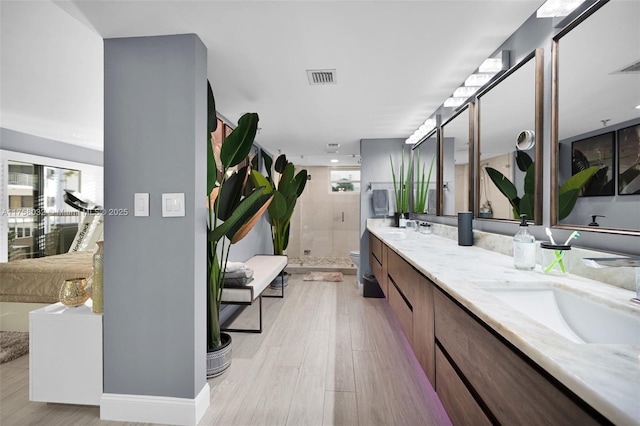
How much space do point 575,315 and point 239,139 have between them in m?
1.93

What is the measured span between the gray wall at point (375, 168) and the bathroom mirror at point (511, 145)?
2197 millimetres

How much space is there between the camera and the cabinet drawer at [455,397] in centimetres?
96

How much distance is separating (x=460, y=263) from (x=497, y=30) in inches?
52.6

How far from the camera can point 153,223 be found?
Answer: 5.89 feet

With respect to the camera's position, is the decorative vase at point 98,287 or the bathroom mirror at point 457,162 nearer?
the decorative vase at point 98,287

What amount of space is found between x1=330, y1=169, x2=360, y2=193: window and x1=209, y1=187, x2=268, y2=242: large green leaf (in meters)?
5.34

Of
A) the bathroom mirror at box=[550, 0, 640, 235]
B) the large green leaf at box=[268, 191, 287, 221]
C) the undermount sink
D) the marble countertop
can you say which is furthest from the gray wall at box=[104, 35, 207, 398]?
the large green leaf at box=[268, 191, 287, 221]

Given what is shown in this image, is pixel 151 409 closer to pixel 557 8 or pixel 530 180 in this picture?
pixel 530 180

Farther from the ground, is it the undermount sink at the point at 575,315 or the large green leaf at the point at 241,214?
the large green leaf at the point at 241,214

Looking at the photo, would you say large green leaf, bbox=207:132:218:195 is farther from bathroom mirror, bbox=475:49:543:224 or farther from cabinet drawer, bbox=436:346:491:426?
bathroom mirror, bbox=475:49:543:224

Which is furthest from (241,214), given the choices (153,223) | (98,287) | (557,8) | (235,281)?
(557,8)

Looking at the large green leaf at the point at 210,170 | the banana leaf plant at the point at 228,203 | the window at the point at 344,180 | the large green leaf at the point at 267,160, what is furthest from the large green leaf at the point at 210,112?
the window at the point at 344,180

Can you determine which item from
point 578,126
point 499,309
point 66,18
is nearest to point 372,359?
point 499,309

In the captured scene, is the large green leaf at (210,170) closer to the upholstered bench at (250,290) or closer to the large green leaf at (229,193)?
the large green leaf at (229,193)
